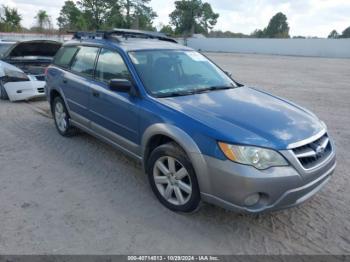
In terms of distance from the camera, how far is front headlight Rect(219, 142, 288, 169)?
8.46 ft

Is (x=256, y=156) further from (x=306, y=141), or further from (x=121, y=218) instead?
(x=121, y=218)

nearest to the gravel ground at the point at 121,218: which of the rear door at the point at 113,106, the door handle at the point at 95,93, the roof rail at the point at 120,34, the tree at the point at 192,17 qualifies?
the rear door at the point at 113,106

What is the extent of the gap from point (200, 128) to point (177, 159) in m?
0.41

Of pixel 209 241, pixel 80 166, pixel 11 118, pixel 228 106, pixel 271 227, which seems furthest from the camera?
pixel 11 118

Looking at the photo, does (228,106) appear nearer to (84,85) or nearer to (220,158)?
(220,158)

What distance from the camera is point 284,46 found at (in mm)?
44219

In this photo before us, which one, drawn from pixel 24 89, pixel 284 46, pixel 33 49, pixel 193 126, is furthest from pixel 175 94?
pixel 284 46

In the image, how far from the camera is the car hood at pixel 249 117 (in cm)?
268

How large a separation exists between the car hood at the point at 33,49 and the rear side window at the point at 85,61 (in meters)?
4.39

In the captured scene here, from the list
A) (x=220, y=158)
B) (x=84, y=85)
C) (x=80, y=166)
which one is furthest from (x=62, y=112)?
(x=220, y=158)

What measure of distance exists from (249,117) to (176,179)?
0.94 meters

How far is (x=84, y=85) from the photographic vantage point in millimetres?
4383

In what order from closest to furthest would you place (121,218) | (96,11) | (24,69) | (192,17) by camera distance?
(121,218), (24,69), (96,11), (192,17)

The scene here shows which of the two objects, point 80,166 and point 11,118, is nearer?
point 80,166
